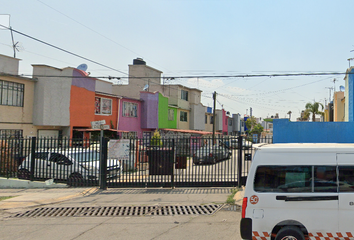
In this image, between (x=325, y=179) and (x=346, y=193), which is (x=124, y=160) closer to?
(x=325, y=179)

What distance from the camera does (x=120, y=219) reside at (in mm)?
7500

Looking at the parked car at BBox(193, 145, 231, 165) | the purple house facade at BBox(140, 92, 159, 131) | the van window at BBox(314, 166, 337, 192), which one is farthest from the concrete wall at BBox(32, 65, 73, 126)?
the van window at BBox(314, 166, 337, 192)

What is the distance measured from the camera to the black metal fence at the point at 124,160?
35.8 ft

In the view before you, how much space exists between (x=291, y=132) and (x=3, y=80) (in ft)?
60.3

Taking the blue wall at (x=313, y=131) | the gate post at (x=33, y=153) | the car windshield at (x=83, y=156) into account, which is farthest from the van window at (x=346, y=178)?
the blue wall at (x=313, y=131)

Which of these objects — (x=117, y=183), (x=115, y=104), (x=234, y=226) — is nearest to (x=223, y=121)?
(x=115, y=104)

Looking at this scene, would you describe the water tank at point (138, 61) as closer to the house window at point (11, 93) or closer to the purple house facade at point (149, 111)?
the purple house facade at point (149, 111)

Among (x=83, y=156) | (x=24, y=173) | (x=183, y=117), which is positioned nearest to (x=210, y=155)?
(x=83, y=156)

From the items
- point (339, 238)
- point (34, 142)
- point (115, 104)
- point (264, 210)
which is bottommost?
point (339, 238)

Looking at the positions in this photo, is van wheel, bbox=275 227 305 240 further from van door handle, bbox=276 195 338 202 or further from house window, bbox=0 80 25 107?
house window, bbox=0 80 25 107

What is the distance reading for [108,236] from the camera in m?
6.22

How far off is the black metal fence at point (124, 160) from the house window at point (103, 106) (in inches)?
544

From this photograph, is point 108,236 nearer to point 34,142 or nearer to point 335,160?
point 335,160

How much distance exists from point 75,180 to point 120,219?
497 cm
